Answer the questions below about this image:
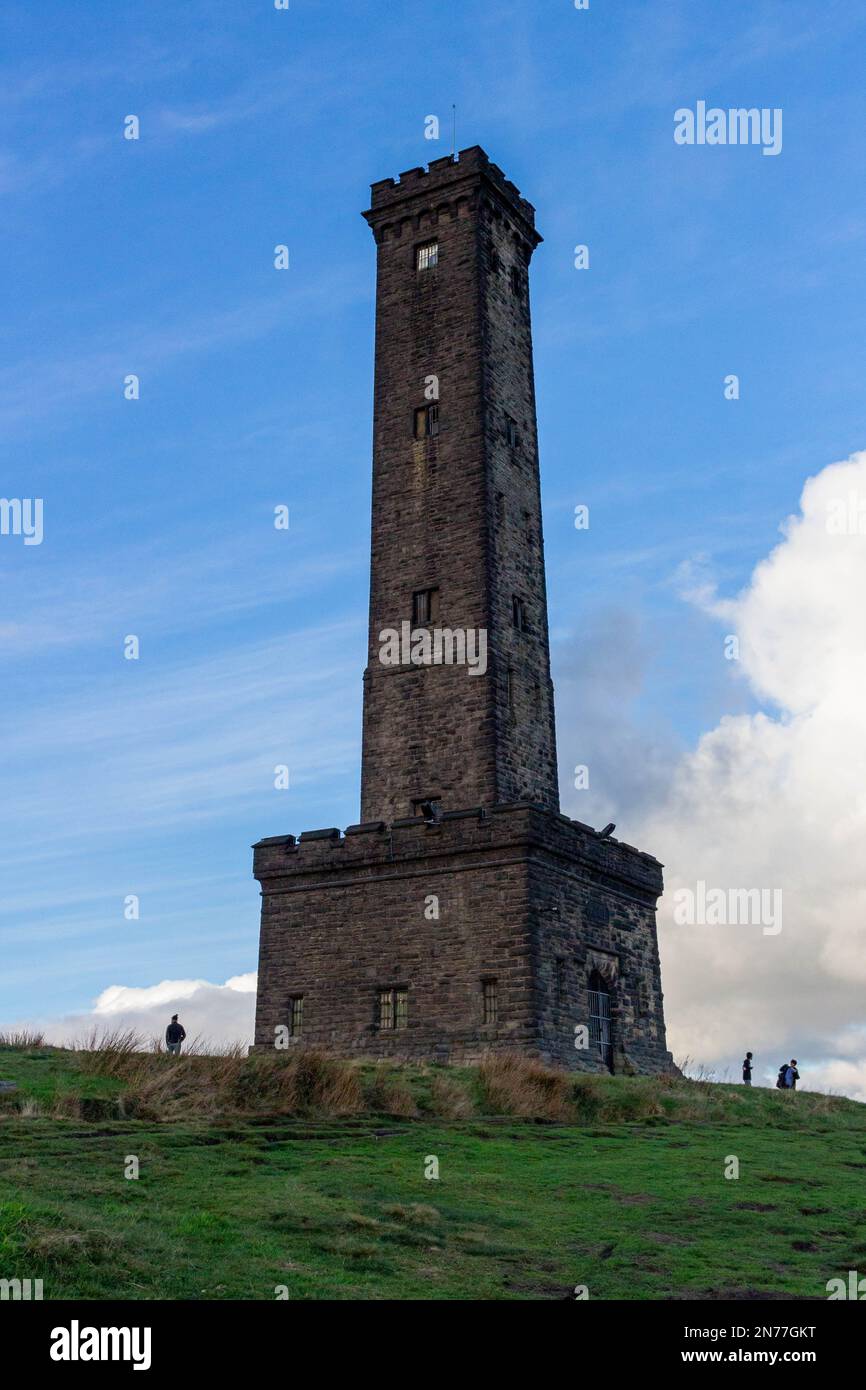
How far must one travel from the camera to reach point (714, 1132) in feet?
69.5

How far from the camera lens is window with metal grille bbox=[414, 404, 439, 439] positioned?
116 ft

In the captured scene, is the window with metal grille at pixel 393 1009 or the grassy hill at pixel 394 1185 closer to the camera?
the grassy hill at pixel 394 1185

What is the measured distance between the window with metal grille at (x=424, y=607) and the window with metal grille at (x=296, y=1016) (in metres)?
10.1

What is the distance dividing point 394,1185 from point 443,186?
1212 inches

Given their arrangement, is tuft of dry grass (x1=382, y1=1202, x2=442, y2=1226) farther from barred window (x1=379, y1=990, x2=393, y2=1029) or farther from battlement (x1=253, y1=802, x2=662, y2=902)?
barred window (x1=379, y1=990, x2=393, y2=1029)

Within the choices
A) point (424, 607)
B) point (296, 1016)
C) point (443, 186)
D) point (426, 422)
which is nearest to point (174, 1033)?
point (296, 1016)

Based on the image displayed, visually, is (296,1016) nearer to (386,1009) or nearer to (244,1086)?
(386,1009)

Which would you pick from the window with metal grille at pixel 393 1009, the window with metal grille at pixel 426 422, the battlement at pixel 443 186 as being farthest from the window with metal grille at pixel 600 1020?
the battlement at pixel 443 186

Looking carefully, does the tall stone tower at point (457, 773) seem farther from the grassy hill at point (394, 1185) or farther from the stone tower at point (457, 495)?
the grassy hill at point (394, 1185)

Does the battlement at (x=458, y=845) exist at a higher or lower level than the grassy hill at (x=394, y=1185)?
higher

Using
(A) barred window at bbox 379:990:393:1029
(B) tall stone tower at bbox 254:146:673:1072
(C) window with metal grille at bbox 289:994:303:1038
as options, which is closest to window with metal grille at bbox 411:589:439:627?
(B) tall stone tower at bbox 254:146:673:1072

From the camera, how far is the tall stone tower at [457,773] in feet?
94.2
